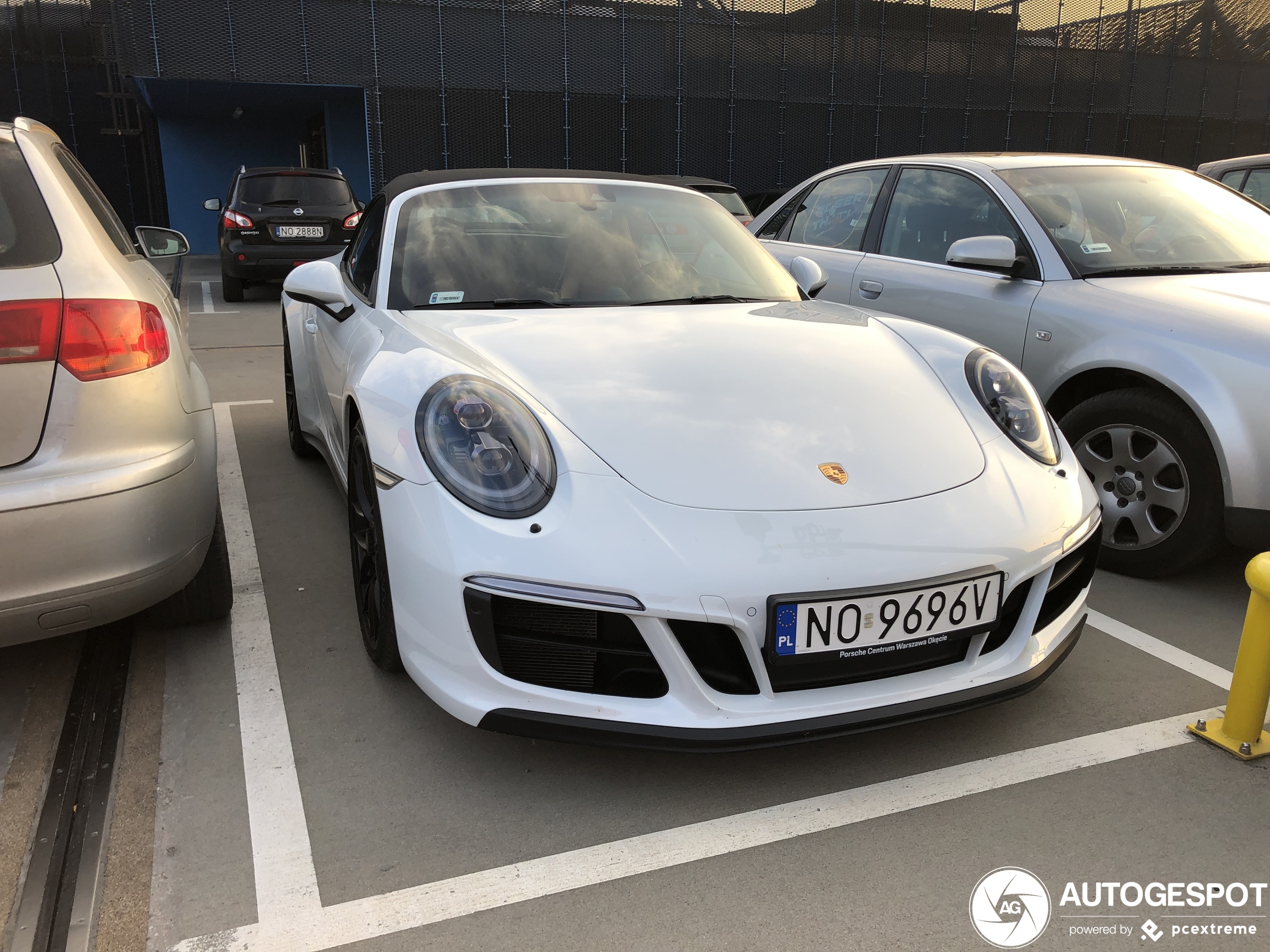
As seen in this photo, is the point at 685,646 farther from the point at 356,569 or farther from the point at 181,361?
the point at 181,361

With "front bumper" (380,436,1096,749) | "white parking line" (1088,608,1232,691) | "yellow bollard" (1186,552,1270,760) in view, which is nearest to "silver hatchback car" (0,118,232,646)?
"front bumper" (380,436,1096,749)

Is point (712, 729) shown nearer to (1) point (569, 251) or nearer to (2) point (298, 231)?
(1) point (569, 251)

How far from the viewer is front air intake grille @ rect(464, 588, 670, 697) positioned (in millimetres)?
Answer: 1935

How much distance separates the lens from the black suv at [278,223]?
10.8 meters

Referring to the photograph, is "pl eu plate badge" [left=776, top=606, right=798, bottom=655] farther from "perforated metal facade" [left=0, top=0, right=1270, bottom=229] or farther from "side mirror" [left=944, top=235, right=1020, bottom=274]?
"perforated metal facade" [left=0, top=0, right=1270, bottom=229]

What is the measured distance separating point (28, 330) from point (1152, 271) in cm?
362

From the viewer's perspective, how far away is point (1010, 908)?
1780 mm

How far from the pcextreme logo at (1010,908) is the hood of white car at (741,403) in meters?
0.78

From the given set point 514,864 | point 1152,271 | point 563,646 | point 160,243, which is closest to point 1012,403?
point 563,646

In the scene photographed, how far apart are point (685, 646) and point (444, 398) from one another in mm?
811

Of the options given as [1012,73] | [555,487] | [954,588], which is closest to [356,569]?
[555,487]

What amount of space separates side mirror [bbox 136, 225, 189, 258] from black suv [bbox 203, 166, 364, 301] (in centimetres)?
716

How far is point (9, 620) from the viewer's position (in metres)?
2.08

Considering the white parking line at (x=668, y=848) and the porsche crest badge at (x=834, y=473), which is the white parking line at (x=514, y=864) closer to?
the white parking line at (x=668, y=848)
